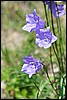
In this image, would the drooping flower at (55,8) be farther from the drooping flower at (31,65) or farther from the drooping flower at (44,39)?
the drooping flower at (31,65)

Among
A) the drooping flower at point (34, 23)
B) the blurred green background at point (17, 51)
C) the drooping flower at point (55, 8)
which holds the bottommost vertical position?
the blurred green background at point (17, 51)

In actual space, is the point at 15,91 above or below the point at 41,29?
below

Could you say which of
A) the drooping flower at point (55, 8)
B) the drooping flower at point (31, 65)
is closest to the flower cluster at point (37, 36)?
the drooping flower at point (31, 65)

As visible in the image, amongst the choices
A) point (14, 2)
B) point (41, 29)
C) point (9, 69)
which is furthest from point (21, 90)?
point (14, 2)

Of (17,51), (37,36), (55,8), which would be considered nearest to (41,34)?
(37,36)

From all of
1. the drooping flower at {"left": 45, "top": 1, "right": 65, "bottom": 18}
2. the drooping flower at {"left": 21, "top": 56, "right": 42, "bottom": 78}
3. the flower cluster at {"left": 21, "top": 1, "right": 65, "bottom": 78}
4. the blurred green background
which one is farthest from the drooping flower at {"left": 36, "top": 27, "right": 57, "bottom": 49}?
the blurred green background

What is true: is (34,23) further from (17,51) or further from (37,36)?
(17,51)

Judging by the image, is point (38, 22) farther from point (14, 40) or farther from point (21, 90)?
point (14, 40)

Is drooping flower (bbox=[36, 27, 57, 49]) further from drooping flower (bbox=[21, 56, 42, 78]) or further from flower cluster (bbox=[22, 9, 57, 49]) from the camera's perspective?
drooping flower (bbox=[21, 56, 42, 78])

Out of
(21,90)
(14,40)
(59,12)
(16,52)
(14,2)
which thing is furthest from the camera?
(14,2)
